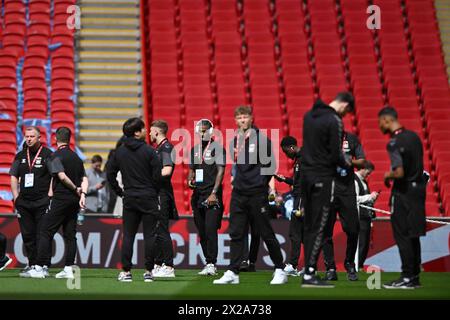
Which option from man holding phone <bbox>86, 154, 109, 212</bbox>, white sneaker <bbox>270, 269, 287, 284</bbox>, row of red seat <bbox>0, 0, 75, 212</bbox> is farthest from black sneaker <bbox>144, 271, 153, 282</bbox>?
row of red seat <bbox>0, 0, 75, 212</bbox>

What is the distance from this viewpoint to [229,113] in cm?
1862

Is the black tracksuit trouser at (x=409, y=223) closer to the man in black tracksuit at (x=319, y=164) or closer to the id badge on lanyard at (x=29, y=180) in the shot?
the man in black tracksuit at (x=319, y=164)

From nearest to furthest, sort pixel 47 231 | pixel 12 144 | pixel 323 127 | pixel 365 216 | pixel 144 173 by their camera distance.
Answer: pixel 323 127
pixel 144 173
pixel 47 231
pixel 365 216
pixel 12 144

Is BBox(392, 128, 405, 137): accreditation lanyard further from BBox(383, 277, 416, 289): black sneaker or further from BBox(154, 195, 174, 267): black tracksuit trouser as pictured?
BBox(154, 195, 174, 267): black tracksuit trouser

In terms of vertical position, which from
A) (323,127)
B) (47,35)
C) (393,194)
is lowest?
(393,194)

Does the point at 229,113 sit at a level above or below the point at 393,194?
above

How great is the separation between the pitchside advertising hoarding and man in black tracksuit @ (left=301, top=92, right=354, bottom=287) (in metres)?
5.25

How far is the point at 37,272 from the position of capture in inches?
451

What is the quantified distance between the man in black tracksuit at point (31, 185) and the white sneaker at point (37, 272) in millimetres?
144

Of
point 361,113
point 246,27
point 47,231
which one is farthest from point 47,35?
point 47,231

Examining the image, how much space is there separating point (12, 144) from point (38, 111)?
0.99 metres

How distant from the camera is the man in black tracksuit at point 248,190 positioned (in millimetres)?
9930

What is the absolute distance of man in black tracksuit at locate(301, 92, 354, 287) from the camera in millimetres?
8961
